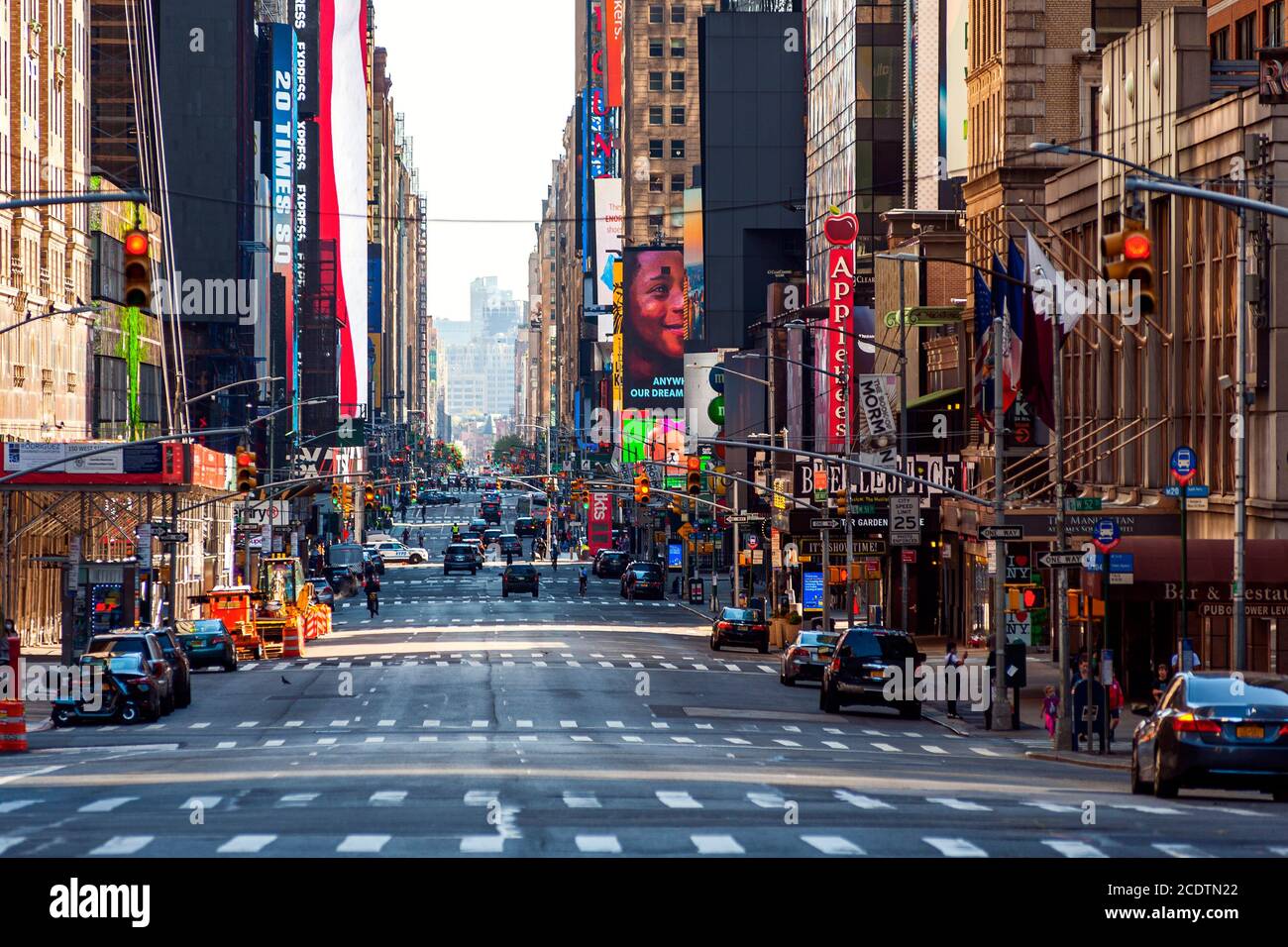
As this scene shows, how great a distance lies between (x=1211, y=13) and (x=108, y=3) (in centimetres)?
6633

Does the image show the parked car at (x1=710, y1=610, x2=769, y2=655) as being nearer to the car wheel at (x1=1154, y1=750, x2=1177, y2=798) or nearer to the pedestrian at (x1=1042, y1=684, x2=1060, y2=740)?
the pedestrian at (x1=1042, y1=684, x2=1060, y2=740)

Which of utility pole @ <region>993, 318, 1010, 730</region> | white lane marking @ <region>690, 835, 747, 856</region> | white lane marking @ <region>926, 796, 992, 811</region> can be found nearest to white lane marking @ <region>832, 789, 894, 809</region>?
white lane marking @ <region>926, 796, 992, 811</region>

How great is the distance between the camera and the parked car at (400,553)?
154375 millimetres

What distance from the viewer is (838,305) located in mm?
89562

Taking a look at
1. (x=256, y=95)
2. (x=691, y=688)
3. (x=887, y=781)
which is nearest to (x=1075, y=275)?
(x=691, y=688)

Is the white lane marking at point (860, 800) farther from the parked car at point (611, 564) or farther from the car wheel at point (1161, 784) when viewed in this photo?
the parked car at point (611, 564)

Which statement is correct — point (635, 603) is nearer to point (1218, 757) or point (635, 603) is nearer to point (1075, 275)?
point (1075, 275)

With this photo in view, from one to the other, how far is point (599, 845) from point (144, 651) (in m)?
28.2

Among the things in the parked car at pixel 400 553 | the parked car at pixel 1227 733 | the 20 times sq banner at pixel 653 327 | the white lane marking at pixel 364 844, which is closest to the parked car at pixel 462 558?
the parked car at pixel 400 553

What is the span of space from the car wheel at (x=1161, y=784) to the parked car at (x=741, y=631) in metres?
44.1

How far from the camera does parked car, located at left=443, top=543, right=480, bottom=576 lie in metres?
134

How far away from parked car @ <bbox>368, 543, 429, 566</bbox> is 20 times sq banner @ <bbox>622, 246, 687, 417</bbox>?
26.3m
